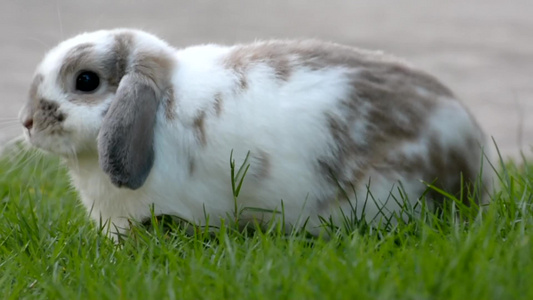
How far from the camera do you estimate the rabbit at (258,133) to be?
2.98 m

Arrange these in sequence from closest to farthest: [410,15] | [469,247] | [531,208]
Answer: [469,247]
[531,208]
[410,15]

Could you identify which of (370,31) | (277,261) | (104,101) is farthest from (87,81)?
(370,31)

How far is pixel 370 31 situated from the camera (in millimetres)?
8344

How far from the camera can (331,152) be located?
2992 mm

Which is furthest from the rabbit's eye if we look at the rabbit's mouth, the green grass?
the green grass

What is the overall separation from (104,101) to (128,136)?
224mm

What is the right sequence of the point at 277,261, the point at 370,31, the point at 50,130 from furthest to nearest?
the point at 370,31 → the point at 50,130 → the point at 277,261

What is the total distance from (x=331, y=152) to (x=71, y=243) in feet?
3.06

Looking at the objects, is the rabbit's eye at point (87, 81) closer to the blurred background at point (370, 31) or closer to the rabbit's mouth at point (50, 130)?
the rabbit's mouth at point (50, 130)

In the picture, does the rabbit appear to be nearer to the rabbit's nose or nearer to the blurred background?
the rabbit's nose

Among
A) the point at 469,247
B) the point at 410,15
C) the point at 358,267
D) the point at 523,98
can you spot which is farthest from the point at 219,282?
the point at 410,15

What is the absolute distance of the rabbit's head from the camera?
294 centimetres

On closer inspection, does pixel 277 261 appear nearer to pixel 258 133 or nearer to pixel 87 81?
pixel 258 133

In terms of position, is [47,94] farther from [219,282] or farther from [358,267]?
[358,267]
